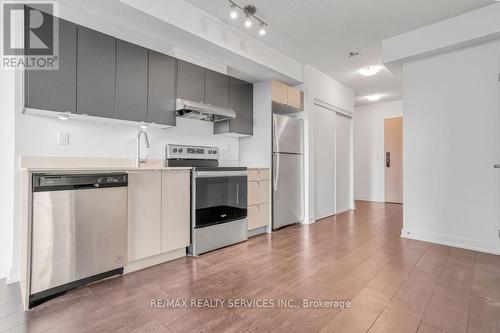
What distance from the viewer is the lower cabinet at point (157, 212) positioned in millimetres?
2242

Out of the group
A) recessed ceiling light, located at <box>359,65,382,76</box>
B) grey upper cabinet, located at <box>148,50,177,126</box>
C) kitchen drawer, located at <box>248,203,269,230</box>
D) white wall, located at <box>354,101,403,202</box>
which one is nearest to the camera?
grey upper cabinet, located at <box>148,50,177,126</box>

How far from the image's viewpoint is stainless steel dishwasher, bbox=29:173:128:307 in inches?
67.5

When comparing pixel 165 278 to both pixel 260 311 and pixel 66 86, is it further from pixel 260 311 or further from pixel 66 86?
pixel 66 86

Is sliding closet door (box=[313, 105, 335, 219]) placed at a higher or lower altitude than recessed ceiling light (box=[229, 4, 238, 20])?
lower

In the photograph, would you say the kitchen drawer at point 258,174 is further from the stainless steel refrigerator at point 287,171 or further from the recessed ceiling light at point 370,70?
the recessed ceiling light at point 370,70

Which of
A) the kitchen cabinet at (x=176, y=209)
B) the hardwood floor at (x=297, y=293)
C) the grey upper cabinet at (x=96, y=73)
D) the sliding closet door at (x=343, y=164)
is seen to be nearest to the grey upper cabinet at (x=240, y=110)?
the kitchen cabinet at (x=176, y=209)

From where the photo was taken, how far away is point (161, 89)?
2.70 metres

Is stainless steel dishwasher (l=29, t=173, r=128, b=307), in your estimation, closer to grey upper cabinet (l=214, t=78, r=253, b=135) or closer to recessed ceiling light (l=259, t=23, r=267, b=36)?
grey upper cabinet (l=214, t=78, r=253, b=135)

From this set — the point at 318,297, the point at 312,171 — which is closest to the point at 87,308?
the point at 318,297

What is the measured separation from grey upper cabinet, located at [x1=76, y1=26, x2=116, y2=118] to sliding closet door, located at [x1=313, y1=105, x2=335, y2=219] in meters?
3.27

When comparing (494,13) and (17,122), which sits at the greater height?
(494,13)

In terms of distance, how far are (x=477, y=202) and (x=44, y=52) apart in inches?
181

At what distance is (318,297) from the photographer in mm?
1801

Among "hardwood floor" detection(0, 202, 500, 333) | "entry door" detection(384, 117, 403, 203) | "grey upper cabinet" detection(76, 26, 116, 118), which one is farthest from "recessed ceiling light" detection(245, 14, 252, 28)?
"entry door" detection(384, 117, 403, 203)
